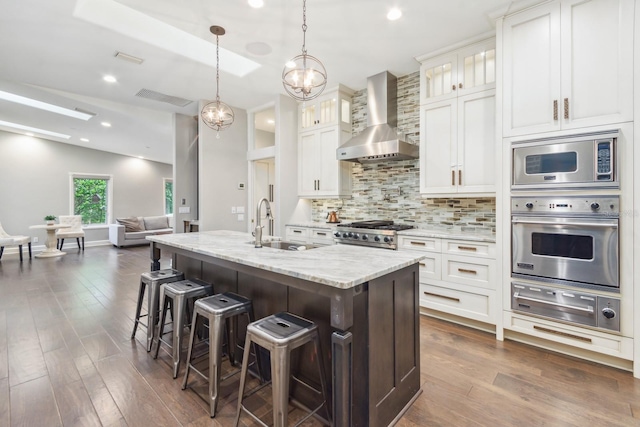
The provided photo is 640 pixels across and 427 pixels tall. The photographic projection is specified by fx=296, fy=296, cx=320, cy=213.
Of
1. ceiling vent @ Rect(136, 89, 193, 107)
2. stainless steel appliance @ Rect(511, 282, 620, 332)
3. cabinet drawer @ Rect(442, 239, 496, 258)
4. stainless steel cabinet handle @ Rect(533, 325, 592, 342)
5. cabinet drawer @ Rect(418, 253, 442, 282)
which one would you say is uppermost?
ceiling vent @ Rect(136, 89, 193, 107)

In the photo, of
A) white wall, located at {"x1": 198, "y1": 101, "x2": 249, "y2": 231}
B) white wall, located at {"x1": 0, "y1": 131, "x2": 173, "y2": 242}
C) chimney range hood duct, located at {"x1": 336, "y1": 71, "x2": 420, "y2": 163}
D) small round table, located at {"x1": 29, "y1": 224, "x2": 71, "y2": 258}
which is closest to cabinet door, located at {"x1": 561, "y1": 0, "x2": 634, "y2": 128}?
chimney range hood duct, located at {"x1": 336, "y1": 71, "x2": 420, "y2": 163}

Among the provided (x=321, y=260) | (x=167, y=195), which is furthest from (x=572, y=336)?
(x=167, y=195)

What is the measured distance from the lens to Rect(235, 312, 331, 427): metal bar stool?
1.40 m

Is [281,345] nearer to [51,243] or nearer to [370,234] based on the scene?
[370,234]

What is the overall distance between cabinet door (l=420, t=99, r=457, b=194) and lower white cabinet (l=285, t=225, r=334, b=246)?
142cm

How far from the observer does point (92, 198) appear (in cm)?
894

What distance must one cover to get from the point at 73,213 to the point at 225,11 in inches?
347

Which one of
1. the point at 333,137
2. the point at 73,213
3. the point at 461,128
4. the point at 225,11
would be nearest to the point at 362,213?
the point at 333,137

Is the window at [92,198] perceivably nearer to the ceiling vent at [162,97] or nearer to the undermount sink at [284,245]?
the ceiling vent at [162,97]

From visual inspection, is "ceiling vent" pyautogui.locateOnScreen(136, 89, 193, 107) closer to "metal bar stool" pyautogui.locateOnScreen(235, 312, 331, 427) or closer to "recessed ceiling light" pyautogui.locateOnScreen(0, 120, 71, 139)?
"metal bar stool" pyautogui.locateOnScreen(235, 312, 331, 427)

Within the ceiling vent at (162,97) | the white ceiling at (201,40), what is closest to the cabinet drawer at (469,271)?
the white ceiling at (201,40)

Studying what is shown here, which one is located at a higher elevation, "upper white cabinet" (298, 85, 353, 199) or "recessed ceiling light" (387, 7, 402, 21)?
"recessed ceiling light" (387, 7, 402, 21)

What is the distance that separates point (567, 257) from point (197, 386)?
115 inches

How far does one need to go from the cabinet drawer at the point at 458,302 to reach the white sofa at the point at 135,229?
25.8 feet
